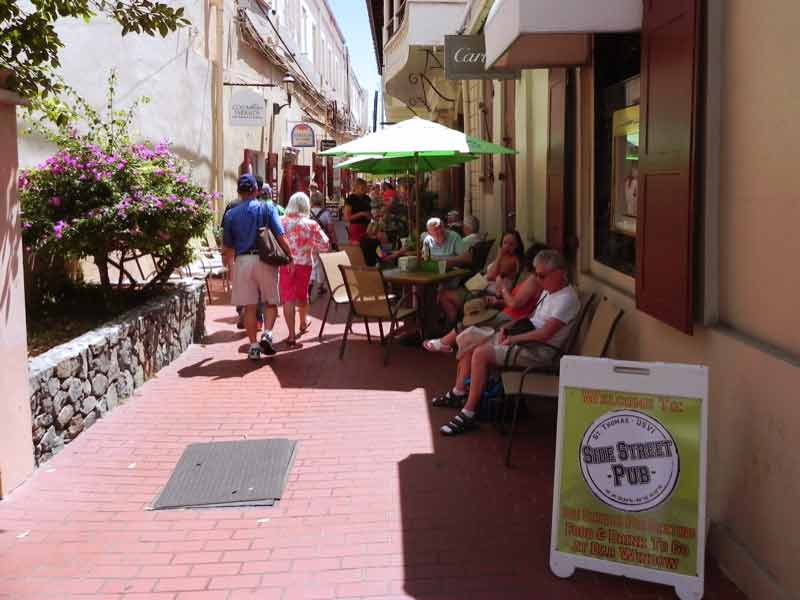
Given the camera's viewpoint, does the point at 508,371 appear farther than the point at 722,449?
Yes

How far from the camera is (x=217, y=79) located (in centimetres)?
1492

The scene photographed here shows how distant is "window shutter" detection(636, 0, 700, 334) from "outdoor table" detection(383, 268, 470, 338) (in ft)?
12.4

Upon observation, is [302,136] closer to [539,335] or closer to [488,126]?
[488,126]

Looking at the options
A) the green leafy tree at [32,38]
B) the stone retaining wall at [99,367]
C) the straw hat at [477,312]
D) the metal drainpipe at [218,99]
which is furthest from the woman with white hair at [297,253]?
the metal drainpipe at [218,99]

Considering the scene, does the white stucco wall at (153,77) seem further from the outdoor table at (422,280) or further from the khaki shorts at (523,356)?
the khaki shorts at (523,356)

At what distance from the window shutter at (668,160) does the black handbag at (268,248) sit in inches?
163

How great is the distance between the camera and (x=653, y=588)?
3.45 meters

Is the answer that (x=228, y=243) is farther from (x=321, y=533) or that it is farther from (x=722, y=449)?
(x=722, y=449)

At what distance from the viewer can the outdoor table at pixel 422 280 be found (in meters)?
8.10

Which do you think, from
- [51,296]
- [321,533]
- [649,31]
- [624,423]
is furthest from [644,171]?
[51,296]

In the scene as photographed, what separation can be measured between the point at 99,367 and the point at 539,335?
10.2 ft

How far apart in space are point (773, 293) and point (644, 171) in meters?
1.29

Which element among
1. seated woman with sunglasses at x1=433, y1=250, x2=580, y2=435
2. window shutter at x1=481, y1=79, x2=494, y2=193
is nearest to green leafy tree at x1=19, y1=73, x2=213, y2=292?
seated woman with sunglasses at x1=433, y1=250, x2=580, y2=435

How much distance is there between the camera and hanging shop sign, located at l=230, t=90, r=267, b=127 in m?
14.7
